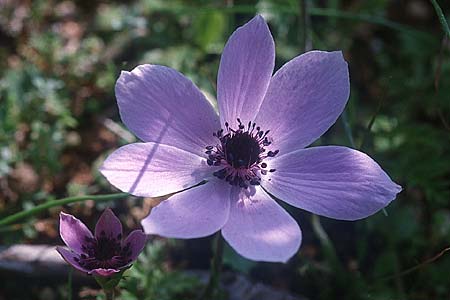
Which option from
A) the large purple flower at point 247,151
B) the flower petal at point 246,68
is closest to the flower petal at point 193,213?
the large purple flower at point 247,151

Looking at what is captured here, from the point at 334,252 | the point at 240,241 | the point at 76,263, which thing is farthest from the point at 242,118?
the point at 334,252

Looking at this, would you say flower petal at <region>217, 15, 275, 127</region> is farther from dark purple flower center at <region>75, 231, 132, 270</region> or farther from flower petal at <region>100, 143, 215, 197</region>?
dark purple flower center at <region>75, 231, 132, 270</region>

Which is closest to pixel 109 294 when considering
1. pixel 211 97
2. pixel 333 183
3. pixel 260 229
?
pixel 260 229

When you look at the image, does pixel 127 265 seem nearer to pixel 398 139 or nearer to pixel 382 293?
pixel 382 293

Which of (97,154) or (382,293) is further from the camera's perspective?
(97,154)

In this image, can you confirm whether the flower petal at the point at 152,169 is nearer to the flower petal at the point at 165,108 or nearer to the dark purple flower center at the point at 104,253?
the flower petal at the point at 165,108

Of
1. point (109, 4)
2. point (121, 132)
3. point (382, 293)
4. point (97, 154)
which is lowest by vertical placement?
point (382, 293)

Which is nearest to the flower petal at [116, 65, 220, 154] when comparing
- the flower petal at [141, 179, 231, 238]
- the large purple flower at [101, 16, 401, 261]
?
the large purple flower at [101, 16, 401, 261]
